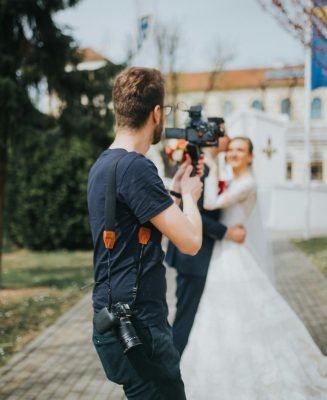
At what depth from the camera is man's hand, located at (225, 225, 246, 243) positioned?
4.64 m

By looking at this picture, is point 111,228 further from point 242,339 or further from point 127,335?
point 242,339

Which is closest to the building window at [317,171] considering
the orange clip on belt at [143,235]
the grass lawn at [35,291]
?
the grass lawn at [35,291]

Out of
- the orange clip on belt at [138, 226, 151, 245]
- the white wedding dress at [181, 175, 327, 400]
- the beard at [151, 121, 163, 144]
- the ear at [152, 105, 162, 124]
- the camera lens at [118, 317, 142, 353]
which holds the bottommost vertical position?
the white wedding dress at [181, 175, 327, 400]

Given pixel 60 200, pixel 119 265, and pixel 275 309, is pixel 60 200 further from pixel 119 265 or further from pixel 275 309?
pixel 119 265

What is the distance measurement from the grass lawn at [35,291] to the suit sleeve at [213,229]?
188cm

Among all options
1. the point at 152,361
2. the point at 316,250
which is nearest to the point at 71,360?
the point at 152,361

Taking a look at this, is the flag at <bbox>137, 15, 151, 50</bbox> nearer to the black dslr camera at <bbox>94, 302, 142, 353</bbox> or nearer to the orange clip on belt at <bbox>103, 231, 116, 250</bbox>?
the orange clip on belt at <bbox>103, 231, 116, 250</bbox>

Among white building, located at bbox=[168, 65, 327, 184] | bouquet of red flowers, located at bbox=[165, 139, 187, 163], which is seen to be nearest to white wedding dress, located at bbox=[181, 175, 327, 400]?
bouquet of red flowers, located at bbox=[165, 139, 187, 163]

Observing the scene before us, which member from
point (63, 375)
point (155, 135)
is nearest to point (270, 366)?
point (63, 375)

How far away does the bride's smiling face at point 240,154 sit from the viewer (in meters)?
4.91

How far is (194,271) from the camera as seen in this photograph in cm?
465

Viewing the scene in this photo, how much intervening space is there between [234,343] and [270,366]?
305 mm

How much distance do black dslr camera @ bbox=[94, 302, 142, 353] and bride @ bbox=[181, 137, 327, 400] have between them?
1.99 metres

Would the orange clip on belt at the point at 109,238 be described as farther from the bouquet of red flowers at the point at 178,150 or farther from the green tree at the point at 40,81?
the green tree at the point at 40,81
